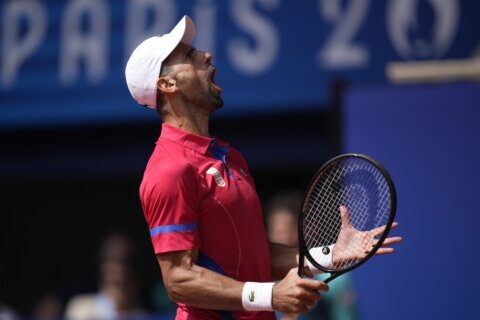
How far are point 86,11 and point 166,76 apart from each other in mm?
4913

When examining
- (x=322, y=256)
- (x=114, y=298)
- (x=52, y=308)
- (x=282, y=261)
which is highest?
(x=322, y=256)

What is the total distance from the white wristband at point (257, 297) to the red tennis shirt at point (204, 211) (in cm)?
26

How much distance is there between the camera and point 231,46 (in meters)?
8.19

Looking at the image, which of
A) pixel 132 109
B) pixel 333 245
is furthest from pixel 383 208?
pixel 132 109

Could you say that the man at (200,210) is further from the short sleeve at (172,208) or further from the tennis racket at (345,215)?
the tennis racket at (345,215)

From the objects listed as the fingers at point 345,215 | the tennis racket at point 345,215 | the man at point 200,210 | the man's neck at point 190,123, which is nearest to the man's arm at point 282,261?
the man at point 200,210

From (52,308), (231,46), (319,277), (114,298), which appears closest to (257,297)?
(319,277)

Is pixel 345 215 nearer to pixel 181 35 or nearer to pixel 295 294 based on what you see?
pixel 295 294

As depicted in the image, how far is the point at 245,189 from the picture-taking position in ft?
12.6

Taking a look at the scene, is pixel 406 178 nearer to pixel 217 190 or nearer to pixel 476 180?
pixel 476 180

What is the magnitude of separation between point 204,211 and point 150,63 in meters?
0.66

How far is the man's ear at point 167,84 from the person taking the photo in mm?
3949

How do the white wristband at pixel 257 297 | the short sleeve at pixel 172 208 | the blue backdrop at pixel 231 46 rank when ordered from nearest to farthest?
the white wristband at pixel 257 297, the short sleeve at pixel 172 208, the blue backdrop at pixel 231 46

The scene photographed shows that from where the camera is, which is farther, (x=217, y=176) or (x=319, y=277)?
(x=319, y=277)
